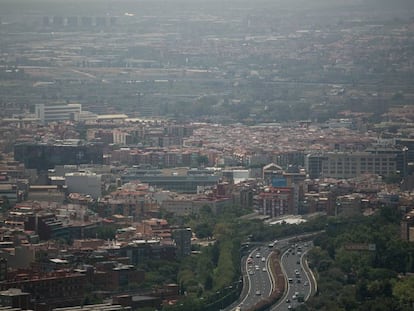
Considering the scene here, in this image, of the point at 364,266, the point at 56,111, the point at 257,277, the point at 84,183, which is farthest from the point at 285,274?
the point at 56,111

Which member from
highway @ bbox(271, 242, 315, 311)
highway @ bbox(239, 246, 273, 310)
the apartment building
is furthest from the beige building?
highway @ bbox(239, 246, 273, 310)

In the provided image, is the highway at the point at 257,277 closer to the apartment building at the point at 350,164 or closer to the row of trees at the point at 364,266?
the row of trees at the point at 364,266

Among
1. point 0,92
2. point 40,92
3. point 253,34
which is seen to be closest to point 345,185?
point 0,92

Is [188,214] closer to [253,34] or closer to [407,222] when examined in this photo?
[407,222]

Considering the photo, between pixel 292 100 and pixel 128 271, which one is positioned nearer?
pixel 128 271

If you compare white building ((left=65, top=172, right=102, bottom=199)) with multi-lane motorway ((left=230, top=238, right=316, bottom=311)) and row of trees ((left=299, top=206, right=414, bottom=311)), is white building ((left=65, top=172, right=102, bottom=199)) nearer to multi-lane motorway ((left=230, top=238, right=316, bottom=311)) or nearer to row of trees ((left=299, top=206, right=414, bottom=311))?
row of trees ((left=299, top=206, right=414, bottom=311))
